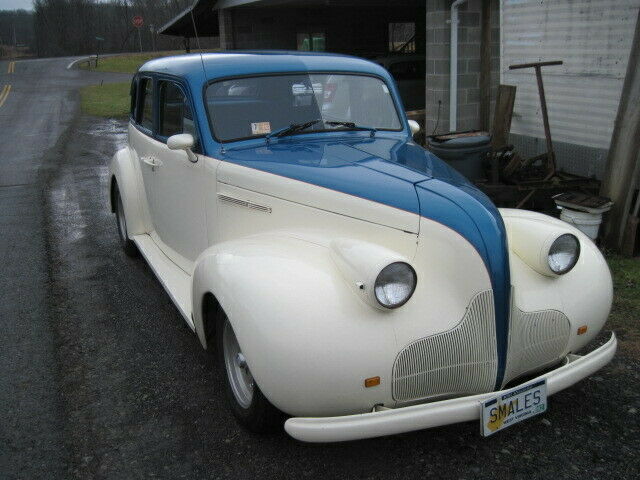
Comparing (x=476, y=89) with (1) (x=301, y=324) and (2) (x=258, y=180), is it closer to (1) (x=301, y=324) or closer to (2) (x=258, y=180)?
(2) (x=258, y=180)

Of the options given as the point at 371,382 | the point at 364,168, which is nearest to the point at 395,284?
the point at 371,382

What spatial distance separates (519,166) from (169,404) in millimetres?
4744

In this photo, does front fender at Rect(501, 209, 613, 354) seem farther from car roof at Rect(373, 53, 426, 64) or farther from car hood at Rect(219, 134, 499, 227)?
car roof at Rect(373, 53, 426, 64)

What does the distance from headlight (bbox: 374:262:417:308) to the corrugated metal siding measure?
4.80 m

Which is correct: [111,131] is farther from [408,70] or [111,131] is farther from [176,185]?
[176,185]

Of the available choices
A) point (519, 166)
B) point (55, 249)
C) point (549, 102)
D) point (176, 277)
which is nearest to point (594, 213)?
point (519, 166)

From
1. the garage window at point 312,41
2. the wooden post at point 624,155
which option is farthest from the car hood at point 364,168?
the garage window at point 312,41

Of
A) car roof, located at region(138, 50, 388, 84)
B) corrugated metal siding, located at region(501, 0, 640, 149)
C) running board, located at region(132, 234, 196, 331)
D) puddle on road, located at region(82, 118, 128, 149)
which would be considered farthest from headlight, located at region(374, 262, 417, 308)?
puddle on road, located at region(82, 118, 128, 149)

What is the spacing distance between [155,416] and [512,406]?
6.08ft

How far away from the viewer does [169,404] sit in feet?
11.2

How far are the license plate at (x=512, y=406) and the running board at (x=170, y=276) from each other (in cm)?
169

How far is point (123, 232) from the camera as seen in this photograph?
5934 mm

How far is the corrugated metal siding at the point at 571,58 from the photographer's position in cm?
621

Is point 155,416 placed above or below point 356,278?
below
